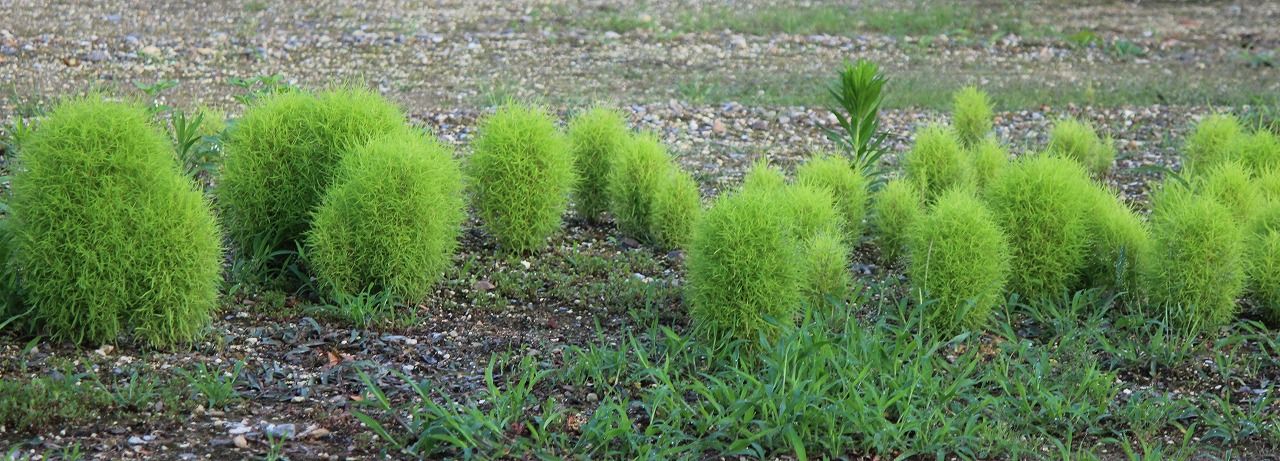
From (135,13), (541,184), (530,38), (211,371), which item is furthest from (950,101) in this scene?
(135,13)

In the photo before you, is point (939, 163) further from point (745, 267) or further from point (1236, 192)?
point (745, 267)

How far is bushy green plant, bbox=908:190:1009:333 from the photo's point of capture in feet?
13.7

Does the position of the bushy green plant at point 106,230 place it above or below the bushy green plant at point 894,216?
above

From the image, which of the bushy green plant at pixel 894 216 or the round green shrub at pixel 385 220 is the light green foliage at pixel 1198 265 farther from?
the round green shrub at pixel 385 220

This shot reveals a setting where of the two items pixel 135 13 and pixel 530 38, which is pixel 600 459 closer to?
pixel 530 38

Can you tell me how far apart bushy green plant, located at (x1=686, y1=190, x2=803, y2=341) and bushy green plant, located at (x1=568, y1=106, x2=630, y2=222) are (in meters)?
1.36

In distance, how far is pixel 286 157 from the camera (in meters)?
4.38

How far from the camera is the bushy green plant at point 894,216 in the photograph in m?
4.98

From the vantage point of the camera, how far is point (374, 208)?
4113mm

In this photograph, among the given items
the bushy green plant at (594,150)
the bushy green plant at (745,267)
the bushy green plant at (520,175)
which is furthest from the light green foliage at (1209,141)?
the bushy green plant at (520,175)

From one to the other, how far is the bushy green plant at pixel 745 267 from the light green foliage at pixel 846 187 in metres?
1.20

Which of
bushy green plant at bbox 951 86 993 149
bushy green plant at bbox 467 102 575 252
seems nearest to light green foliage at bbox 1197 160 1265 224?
bushy green plant at bbox 951 86 993 149

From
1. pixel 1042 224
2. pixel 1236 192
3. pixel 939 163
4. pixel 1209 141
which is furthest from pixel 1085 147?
pixel 1042 224

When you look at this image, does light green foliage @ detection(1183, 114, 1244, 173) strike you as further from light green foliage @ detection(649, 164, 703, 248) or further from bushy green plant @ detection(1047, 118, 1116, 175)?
light green foliage @ detection(649, 164, 703, 248)
